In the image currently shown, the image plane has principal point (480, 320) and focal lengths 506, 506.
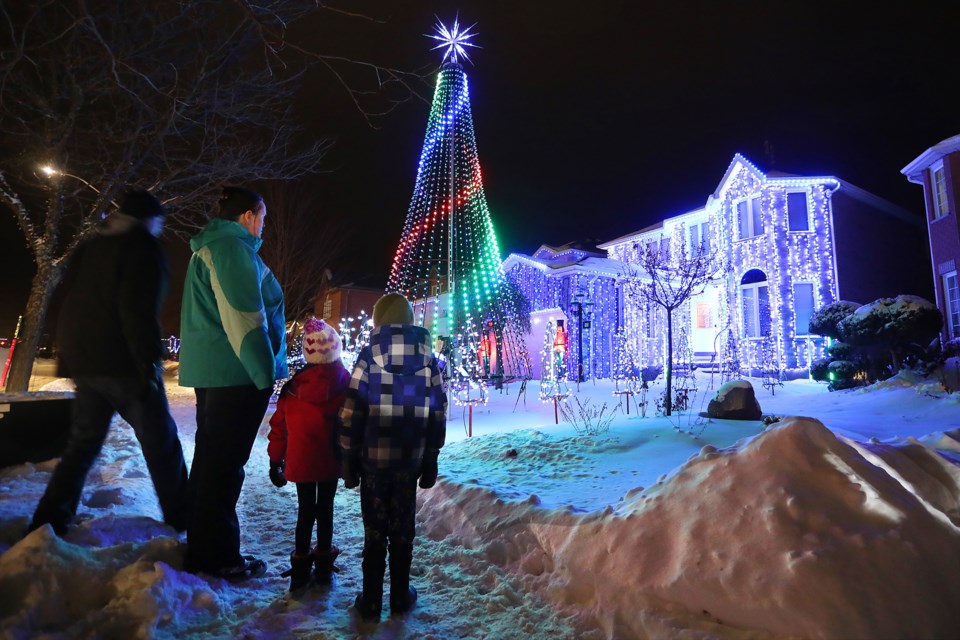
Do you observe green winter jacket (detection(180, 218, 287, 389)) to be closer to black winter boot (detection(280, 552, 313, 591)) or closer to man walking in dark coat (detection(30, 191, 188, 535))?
man walking in dark coat (detection(30, 191, 188, 535))

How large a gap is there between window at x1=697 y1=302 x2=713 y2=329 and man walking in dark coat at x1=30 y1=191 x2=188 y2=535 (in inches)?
855

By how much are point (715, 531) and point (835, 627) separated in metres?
0.63

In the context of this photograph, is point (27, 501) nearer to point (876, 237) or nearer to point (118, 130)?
point (118, 130)

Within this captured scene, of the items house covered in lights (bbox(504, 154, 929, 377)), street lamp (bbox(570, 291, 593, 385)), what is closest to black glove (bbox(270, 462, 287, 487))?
house covered in lights (bbox(504, 154, 929, 377))

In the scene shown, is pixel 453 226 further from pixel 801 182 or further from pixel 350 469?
pixel 801 182

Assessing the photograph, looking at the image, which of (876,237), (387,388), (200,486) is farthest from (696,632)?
(876,237)

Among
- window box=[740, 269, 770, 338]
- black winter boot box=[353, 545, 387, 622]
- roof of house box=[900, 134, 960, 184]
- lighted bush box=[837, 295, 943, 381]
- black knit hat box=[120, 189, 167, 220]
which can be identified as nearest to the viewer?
black winter boot box=[353, 545, 387, 622]

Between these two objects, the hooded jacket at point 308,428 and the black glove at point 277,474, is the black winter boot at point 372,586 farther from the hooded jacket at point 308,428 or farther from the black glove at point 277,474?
the black glove at point 277,474

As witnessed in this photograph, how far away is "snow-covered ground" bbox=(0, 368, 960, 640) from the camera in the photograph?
7.42 ft

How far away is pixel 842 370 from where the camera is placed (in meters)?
12.8

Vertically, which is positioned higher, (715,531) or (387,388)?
(387,388)

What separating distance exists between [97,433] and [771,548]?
3.92m

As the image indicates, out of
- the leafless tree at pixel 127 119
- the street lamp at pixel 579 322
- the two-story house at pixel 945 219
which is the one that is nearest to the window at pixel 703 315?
the street lamp at pixel 579 322

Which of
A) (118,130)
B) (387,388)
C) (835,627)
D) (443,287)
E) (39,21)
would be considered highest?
(39,21)
